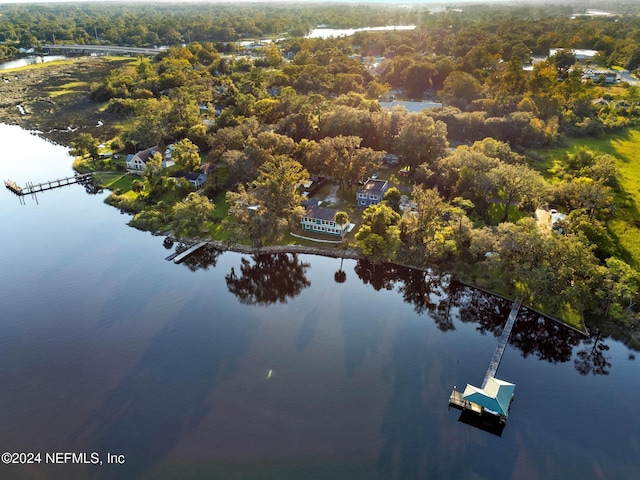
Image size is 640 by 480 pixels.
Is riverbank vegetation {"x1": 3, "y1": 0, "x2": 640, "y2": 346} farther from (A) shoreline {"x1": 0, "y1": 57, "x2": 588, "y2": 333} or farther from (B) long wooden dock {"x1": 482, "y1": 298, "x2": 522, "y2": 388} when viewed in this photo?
(B) long wooden dock {"x1": 482, "y1": 298, "x2": 522, "y2": 388}

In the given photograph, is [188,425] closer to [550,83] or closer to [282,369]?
[282,369]

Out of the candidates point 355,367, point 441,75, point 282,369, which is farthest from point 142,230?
point 441,75

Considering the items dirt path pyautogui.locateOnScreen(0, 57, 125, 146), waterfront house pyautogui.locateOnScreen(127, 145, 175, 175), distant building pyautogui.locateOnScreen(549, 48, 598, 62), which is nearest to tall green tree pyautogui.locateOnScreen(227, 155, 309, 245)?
waterfront house pyautogui.locateOnScreen(127, 145, 175, 175)

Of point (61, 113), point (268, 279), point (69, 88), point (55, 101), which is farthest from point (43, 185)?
point (69, 88)

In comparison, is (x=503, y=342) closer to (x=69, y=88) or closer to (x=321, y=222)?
(x=321, y=222)

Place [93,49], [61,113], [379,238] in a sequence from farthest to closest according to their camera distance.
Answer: [93,49], [61,113], [379,238]
